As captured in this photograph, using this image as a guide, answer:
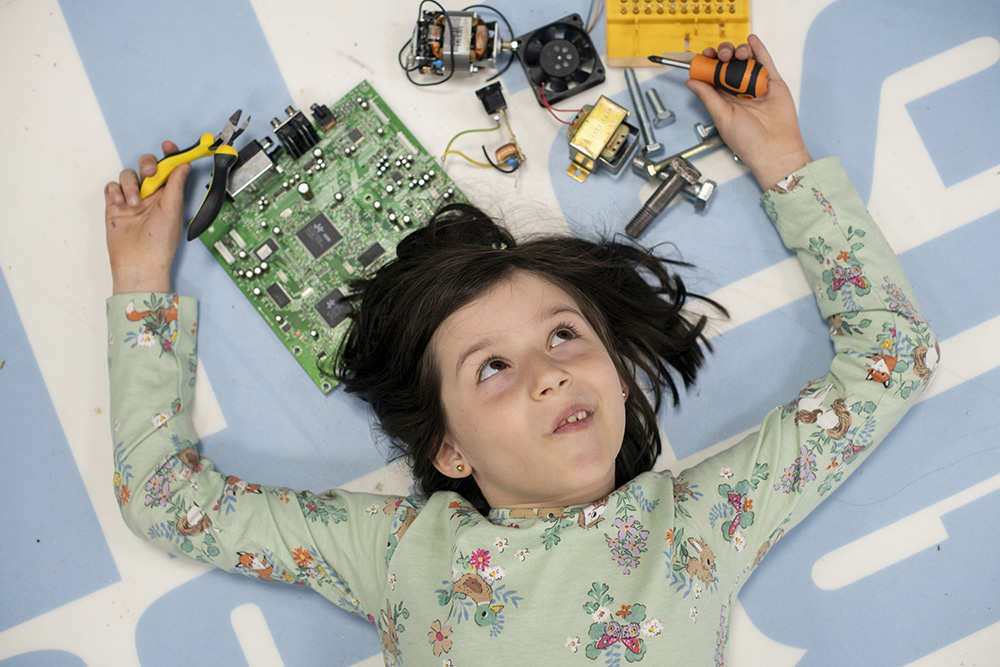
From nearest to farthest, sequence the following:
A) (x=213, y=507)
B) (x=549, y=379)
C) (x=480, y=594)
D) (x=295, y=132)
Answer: (x=549, y=379) → (x=480, y=594) → (x=213, y=507) → (x=295, y=132)

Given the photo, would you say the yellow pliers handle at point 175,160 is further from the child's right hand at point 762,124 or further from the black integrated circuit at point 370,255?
the child's right hand at point 762,124

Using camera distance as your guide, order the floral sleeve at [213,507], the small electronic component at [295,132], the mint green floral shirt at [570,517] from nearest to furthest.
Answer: the mint green floral shirt at [570,517], the floral sleeve at [213,507], the small electronic component at [295,132]

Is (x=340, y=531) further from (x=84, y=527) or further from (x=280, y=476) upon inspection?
(x=84, y=527)

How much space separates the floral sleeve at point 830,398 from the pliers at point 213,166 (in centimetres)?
108

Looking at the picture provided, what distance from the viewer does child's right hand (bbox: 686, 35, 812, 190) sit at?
1.46m

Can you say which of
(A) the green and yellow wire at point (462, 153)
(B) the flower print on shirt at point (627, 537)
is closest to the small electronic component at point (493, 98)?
(A) the green and yellow wire at point (462, 153)

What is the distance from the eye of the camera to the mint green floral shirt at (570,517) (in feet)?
4.00

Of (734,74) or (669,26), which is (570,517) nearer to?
(734,74)

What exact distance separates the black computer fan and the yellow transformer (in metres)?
0.05

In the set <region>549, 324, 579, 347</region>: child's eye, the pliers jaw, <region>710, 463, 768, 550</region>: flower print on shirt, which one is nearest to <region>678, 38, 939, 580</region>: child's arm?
<region>710, 463, 768, 550</region>: flower print on shirt

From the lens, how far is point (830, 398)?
136 centimetres

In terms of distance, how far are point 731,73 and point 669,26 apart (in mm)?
187

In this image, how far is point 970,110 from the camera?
1.54 meters

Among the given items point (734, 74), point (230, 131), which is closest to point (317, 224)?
point (230, 131)
